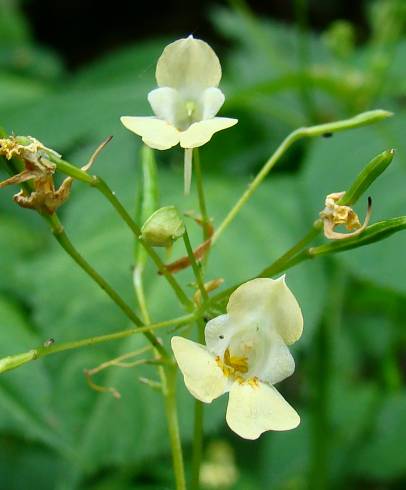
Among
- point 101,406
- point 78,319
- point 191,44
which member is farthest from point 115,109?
point 191,44

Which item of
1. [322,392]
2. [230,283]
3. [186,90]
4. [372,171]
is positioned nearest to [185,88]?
[186,90]

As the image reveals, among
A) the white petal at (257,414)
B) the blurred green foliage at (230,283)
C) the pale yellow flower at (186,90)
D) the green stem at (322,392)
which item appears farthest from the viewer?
the green stem at (322,392)

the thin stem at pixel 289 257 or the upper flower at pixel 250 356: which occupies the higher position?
the thin stem at pixel 289 257

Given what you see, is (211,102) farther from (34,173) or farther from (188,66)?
(34,173)

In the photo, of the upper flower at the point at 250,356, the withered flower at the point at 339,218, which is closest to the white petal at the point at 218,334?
the upper flower at the point at 250,356

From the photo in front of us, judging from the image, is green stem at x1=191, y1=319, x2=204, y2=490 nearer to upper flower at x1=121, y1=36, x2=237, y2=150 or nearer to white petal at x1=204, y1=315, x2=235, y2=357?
white petal at x1=204, y1=315, x2=235, y2=357

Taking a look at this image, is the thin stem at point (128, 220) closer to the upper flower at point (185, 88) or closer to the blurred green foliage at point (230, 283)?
the upper flower at point (185, 88)
